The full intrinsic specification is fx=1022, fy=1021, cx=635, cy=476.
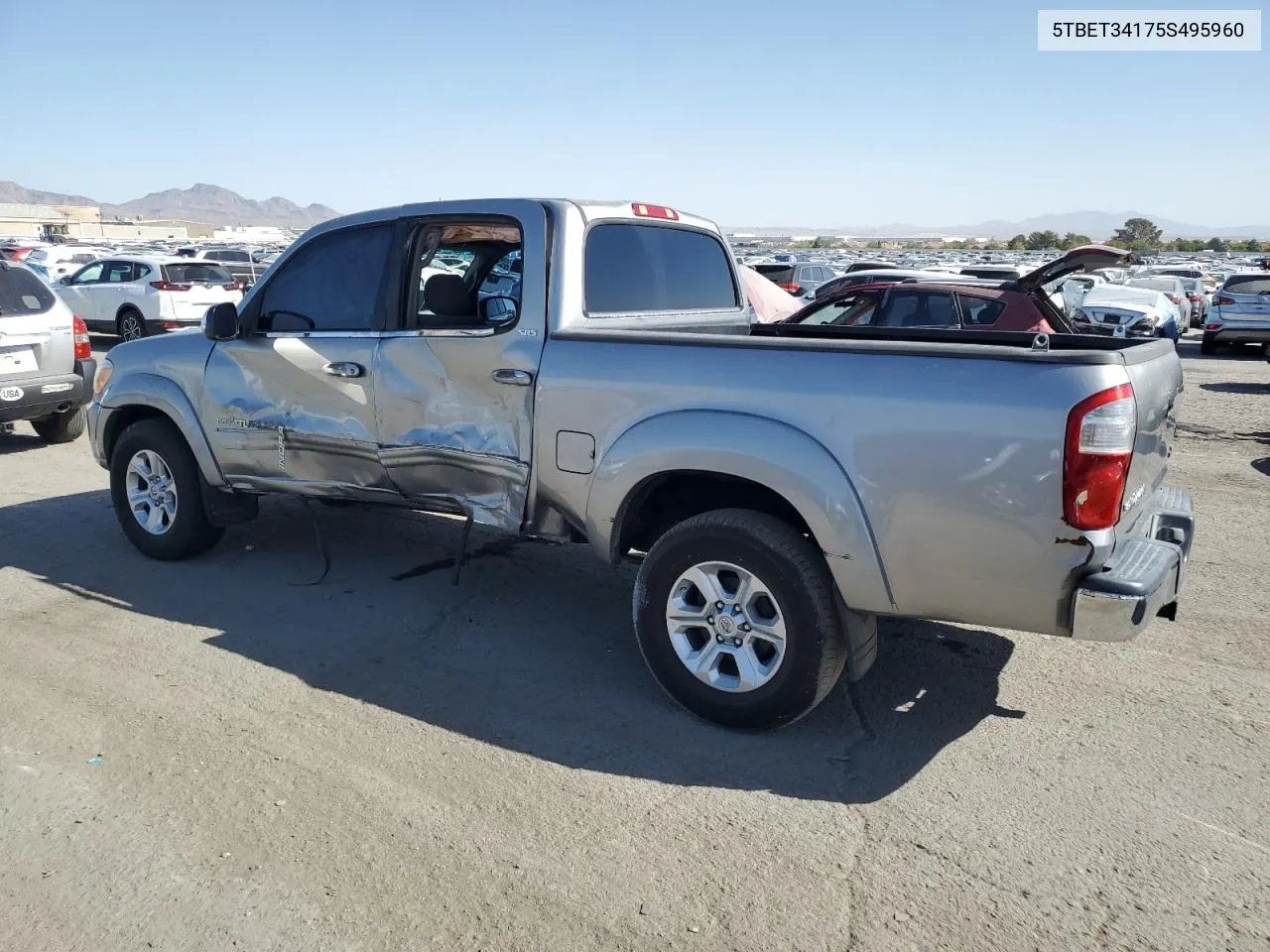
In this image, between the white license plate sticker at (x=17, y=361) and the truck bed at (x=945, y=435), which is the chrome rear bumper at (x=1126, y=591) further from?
the white license plate sticker at (x=17, y=361)

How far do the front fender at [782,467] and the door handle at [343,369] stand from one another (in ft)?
5.34

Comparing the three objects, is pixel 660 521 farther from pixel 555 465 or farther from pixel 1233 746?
pixel 1233 746

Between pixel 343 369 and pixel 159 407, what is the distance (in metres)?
1.54

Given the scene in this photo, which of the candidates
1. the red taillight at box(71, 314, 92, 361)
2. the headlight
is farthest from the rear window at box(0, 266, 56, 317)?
the headlight

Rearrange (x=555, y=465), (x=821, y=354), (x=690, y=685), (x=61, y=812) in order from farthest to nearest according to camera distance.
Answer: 1. (x=555, y=465)
2. (x=690, y=685)
3. (x=821, y=354)
4. (x=61, y=812)

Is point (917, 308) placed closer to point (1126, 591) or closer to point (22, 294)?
point (1126, 591)

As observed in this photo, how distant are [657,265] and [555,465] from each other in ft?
4.72

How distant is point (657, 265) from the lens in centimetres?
532

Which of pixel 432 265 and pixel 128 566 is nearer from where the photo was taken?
pixel 432 265

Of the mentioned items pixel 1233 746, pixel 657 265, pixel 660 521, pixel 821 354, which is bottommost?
pixel 1233 746

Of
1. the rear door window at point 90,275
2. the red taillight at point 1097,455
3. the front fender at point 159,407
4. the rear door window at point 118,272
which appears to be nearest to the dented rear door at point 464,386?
the front fender at point 159,407

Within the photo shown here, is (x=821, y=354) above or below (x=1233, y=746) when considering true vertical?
above

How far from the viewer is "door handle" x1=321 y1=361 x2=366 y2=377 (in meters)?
5.05

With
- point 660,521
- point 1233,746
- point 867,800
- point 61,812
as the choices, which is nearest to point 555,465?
point 660,521
